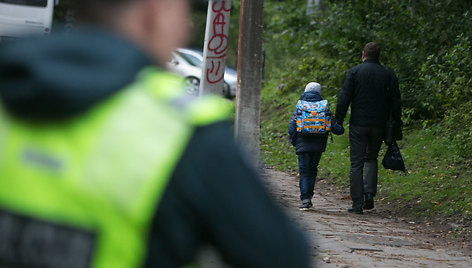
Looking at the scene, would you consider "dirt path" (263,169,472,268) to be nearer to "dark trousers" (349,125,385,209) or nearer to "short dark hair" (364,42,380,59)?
"dark trousers" (349,125,385,209)

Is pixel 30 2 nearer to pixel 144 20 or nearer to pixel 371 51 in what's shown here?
pixel 371 51

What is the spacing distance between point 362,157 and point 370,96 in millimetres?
731

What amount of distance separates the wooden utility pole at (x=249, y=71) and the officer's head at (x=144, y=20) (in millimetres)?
7454

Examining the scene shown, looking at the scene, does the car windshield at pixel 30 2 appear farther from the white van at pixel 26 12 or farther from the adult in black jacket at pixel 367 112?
the adult in black jacket at pixel 367 112

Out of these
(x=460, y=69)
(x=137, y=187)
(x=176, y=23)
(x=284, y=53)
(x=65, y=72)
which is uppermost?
(x=284, y=53)

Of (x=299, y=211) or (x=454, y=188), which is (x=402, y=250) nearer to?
(x=299, y=211)

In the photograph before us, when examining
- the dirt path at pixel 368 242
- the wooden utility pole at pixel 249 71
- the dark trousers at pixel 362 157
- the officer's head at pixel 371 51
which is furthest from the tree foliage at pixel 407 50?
the wooden utility pole at pixel 249 71

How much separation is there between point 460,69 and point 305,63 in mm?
6273

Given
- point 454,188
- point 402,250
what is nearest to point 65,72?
point 402,250

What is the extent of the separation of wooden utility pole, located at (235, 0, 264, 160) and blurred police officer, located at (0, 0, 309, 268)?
298 inches

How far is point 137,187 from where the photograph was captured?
1335 mm

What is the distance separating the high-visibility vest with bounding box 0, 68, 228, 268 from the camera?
1337 millimetres

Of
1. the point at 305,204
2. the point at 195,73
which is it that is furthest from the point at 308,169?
the point at 195,73

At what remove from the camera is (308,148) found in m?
9.30
